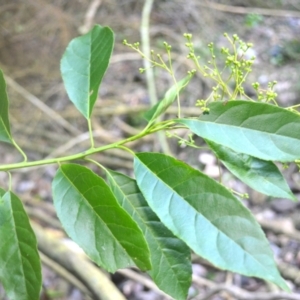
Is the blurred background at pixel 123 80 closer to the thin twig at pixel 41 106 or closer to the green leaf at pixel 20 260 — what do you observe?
the thin twig at pixel 41 106

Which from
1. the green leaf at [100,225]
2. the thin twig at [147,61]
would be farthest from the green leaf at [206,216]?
the thin twig at [147,61]

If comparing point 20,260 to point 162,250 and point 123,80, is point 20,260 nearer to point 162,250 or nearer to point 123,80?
point 162,250

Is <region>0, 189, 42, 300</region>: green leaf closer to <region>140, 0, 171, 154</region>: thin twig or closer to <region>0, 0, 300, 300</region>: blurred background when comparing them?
<region>0, 0, 300, 300</region>: blurred background

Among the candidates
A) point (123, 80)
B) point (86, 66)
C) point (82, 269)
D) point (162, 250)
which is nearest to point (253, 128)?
point (162, 250)

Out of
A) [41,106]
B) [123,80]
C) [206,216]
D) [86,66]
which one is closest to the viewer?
[206,216]

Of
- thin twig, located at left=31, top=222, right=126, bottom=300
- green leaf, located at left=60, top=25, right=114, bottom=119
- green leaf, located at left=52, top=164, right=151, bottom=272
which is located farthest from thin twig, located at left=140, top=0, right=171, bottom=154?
green leaf, located at left=52, top=164, right=151, bottom=272

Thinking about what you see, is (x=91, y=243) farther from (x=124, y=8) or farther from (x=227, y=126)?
(x=124, y=8)

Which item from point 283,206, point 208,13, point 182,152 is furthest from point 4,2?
point 283,206
